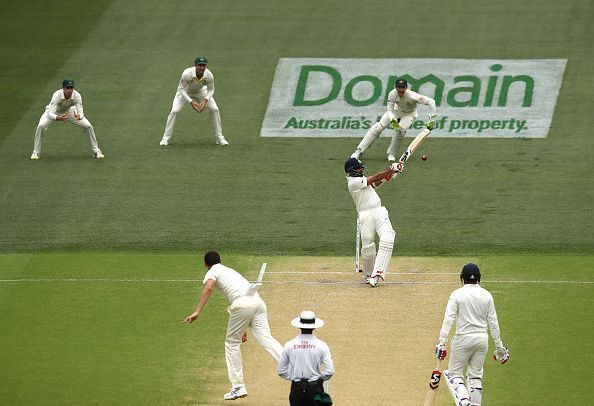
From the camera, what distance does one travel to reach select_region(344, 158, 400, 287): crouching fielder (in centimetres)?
2270

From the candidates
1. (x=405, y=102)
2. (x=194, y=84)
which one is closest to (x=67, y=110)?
(x=194, y=84)

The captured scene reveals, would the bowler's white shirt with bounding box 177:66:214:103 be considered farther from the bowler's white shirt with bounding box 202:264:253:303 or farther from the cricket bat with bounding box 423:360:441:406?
the cricket bat with bounding box 423:360:441:406

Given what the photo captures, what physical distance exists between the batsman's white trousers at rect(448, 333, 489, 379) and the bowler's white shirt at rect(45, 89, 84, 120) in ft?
53.7

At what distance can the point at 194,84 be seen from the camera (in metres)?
31.9

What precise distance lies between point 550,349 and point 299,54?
62.5ft

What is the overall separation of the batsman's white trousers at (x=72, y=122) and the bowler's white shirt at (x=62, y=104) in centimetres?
13

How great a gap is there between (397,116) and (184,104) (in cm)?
558

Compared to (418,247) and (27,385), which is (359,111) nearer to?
(418,247)

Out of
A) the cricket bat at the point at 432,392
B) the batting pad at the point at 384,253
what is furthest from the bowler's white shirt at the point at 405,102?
the cricket bat at the point at 432,392

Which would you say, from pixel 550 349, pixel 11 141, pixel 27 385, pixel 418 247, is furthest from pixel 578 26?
pixel 27 385

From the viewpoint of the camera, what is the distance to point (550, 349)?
1983 centimetres

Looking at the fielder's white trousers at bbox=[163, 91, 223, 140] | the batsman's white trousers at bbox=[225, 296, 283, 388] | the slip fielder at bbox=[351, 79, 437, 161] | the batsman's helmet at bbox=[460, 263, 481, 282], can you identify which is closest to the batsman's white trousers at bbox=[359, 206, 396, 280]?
the batsman's white trousers at bbox=[225, 296, 283, 388]

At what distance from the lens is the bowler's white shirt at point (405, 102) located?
30203mm

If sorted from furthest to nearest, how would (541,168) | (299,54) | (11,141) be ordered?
(299,54)
(11,141)
(541,168)
